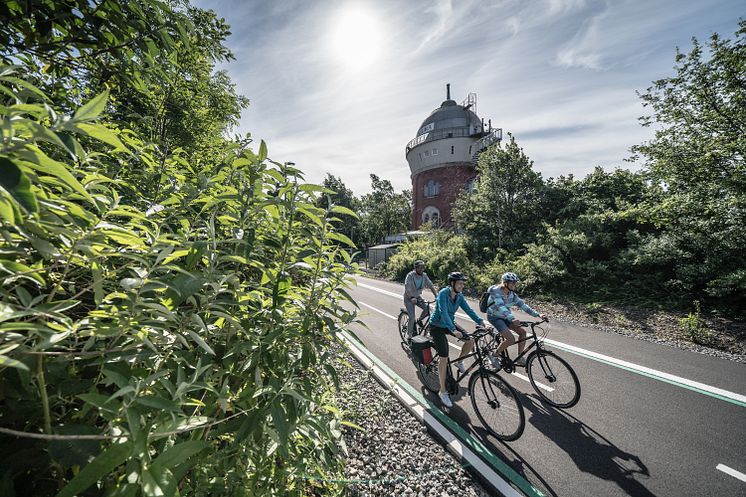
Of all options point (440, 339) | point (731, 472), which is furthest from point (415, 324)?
point (731, 472)

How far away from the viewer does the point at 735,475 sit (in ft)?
10.2

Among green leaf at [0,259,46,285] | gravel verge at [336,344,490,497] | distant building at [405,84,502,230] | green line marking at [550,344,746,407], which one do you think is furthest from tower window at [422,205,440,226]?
green leaf at [0,259,46,285]

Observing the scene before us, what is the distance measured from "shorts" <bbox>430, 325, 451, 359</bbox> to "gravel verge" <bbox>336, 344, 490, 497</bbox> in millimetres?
1040

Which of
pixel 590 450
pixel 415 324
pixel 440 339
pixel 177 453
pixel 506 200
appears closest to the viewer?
pixel 177 453

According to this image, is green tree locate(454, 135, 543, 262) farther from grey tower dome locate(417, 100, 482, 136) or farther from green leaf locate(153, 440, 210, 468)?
green leaf locate(153, 440, 210, 468)

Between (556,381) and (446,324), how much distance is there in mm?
2148

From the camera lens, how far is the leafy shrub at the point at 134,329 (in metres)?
0.69

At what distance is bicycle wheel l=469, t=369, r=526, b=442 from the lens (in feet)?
12.1

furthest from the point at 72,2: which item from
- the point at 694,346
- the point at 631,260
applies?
the point at 631,260

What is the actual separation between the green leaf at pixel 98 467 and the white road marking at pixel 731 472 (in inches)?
221

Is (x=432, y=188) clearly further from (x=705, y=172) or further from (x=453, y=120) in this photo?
(x=705, y=172)

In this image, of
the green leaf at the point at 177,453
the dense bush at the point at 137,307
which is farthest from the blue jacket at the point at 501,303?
the green leaf at the point at 177,453

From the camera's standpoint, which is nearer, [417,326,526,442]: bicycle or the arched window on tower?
[417,326,526,442]: bicycle

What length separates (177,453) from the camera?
2.55ft
